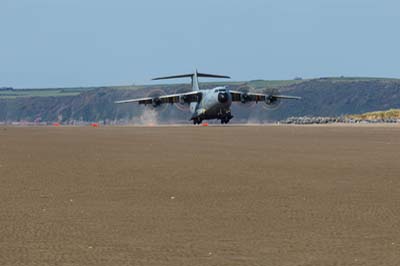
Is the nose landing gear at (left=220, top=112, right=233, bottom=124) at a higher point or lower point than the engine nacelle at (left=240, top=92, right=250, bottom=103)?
lower

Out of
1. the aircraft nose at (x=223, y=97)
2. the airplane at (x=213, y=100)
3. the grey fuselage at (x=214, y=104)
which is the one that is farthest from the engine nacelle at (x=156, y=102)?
the aircraft nose at (x=223, y=97)

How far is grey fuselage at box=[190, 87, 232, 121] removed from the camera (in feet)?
280

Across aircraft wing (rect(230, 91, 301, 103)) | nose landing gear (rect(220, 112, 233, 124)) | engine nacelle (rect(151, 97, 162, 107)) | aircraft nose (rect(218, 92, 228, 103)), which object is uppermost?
aircraft nose (rect(218, 92, 228, 103))

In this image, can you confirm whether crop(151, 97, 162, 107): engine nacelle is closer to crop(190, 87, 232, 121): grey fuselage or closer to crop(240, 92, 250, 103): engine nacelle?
crop(190, 87, 232, 121): grey fuselage

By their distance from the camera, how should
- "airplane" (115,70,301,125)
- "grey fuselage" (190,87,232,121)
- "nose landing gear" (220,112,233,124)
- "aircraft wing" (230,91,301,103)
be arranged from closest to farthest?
1. "grey fuselage" (190,87,232,121)
2. "airplane" (115,70,301,125)
3. "nose landing gear" (220,112,233,124)
4. "aircraft wing" (230,91,301,103)

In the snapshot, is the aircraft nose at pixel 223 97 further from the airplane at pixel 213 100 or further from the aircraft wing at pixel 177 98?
the aircraft wing at pixel 177 98

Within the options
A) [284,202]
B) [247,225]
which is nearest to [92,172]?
[284,202]

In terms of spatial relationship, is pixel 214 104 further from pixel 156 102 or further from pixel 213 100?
pixel 156 102

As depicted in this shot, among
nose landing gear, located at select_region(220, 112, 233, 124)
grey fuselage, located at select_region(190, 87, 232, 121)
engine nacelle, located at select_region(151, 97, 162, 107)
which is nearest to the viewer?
grey fuselage, located at select_region(190, 87, 232, 121)

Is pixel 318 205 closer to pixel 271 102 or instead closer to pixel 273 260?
pixel 273 260

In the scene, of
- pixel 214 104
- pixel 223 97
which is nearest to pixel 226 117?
pixel 214 104

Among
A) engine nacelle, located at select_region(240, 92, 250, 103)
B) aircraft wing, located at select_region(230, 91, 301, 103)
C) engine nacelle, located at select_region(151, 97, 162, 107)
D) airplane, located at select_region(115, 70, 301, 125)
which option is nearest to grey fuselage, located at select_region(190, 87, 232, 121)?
airplane, located at select_region(115, 70, 301, 125)

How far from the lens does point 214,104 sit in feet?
284

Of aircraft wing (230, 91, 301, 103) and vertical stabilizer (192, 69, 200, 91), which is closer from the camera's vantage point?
aircraft wing (230, 91, 301, 103)
